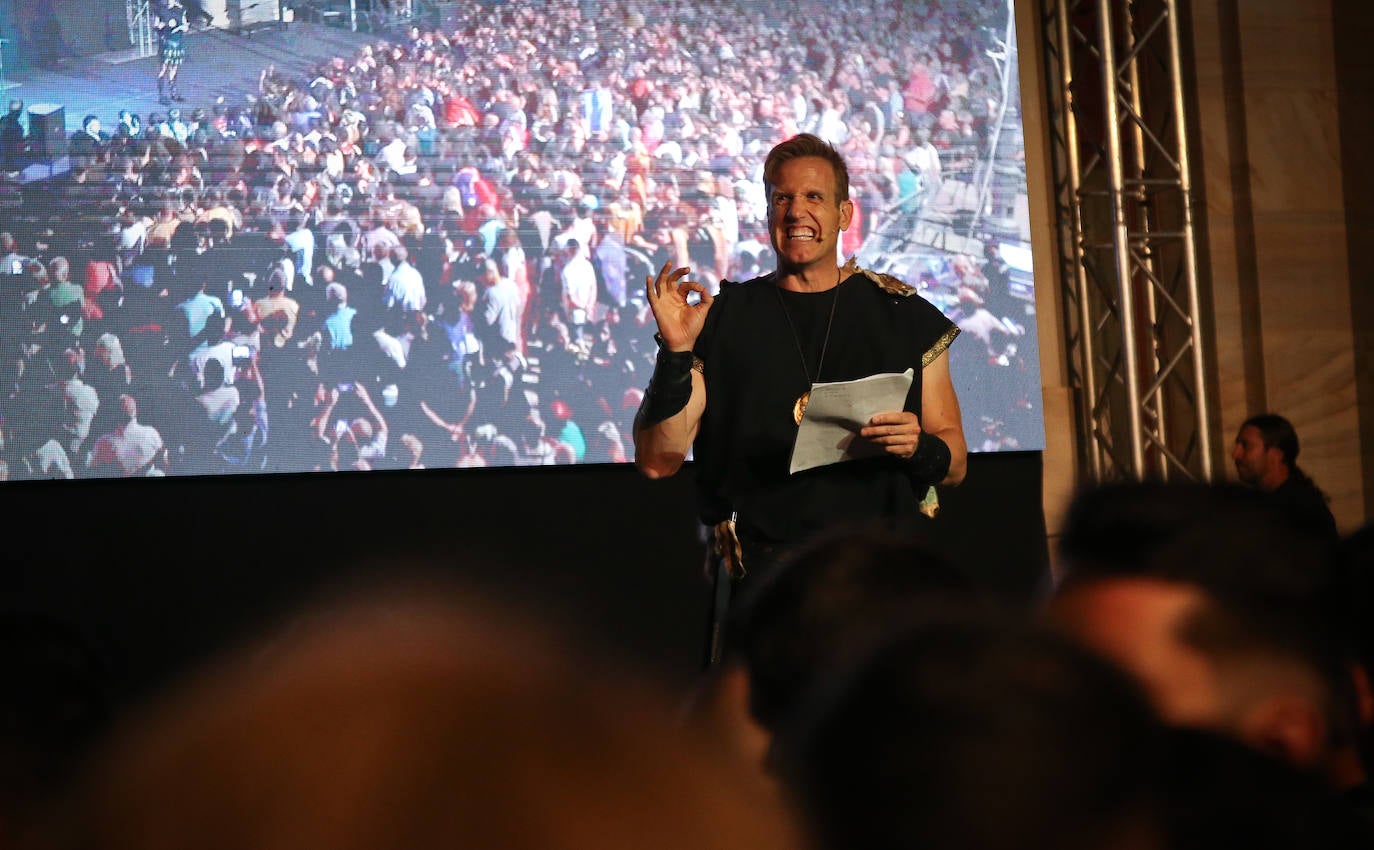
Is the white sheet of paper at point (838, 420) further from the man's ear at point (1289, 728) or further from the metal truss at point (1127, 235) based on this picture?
the metal truss at point (1127, 235)

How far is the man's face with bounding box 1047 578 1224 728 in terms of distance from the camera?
986mm

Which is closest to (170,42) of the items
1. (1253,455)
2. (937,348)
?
(937,348)

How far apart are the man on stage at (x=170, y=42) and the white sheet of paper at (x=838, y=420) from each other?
3.28 meters

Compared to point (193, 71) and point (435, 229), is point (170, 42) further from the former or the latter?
point (435, 229)

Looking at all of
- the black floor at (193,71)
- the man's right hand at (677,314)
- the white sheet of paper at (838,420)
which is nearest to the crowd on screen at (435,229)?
the black floor at (193,71)

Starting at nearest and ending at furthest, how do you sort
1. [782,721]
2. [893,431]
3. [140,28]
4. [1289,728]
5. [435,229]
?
[1289,728] < [782,721] < [893,431] < [140,28] < [435,229]

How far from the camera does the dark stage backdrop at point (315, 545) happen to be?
15.5 feet

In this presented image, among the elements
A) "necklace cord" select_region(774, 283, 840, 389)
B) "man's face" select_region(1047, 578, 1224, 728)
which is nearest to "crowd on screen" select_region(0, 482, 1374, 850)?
"man's face" select_region(1047, 578, 1224, 728)

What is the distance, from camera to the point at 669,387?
2.40 meters

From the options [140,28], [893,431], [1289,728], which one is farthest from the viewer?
[140,28]

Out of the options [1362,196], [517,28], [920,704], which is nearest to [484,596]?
[920,704]

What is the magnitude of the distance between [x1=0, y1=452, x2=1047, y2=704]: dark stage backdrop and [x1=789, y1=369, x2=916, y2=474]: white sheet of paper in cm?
236

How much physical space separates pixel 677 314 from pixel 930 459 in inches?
20.6

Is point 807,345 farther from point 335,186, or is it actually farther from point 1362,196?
point 1362,196
